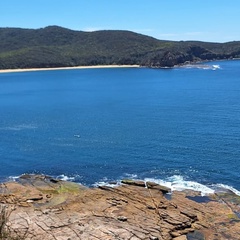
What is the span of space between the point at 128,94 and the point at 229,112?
5365 cm

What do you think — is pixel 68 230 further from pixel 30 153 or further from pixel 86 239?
pixel 30 153

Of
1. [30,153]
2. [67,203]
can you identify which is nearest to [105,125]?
[30,153]

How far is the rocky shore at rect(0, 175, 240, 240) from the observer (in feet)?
127

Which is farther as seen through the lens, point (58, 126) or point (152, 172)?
point (58, 126)

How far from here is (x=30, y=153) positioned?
71.1m

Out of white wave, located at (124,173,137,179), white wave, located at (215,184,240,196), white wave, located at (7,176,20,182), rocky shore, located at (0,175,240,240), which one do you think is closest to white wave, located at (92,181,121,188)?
rocky shore, located at (0,175,240,240)

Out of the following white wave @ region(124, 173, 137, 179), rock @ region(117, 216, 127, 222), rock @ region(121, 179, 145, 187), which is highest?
rock @ region(117, 216, 127, 222)

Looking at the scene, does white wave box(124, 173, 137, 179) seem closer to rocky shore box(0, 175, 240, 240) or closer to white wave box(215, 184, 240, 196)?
rocky shore box(0, 175, 240, 240)

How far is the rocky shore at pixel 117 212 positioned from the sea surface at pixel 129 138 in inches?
189

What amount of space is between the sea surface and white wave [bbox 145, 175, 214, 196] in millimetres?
138

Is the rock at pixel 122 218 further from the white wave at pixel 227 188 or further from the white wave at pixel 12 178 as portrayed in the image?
the white wave at pixel 12 178

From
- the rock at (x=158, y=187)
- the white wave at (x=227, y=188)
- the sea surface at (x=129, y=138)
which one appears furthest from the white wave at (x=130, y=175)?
the white wave at (x=227, y=188)

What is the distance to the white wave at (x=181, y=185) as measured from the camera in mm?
52706

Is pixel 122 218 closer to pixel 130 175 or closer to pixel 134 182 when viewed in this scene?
pixel 134 182
